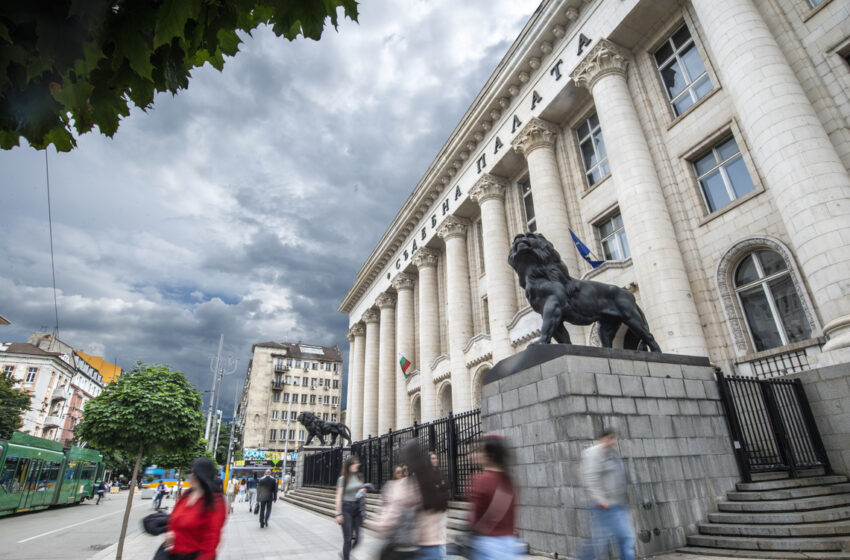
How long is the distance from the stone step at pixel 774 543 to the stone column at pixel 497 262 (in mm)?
12616

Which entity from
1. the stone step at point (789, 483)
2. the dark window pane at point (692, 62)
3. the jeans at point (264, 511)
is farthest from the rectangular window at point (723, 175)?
the jeans at point (264, 511)

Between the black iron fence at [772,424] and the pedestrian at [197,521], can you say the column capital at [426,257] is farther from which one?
the pedestrian at [197,521]

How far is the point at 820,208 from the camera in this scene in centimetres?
952

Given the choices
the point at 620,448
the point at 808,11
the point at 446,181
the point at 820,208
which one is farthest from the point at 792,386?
the point at 446,181

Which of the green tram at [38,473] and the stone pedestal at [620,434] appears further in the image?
the green tram at [38,473]

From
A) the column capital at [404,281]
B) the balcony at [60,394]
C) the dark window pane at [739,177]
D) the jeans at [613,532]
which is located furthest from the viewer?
the balcony at [60,394]

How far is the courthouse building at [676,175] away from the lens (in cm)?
1041

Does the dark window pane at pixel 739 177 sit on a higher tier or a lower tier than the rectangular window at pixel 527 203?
lower

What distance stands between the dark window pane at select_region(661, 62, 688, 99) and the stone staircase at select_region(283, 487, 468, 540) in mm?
14770

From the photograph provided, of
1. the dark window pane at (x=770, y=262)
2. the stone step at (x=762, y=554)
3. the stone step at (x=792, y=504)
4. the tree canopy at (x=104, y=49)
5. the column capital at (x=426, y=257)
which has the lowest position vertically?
the stone step at (x=762, y=554)

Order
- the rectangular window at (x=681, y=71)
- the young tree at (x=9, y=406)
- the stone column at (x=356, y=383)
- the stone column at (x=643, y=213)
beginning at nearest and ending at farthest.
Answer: the stone column at (x=643, y=213)
the rectangular window at (x=681, y=71)
the young tree at (x=9, y=406)
the stone column at (x=356, y=383)

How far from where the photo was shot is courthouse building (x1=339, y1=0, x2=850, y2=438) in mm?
10414

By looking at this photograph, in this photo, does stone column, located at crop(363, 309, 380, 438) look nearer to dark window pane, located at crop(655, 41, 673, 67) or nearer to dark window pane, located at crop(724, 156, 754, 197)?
dark window pane, located at crop(724, 156, 754, 197)

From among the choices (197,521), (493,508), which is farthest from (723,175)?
(197,521)
